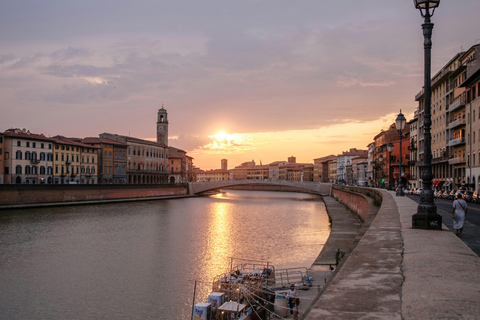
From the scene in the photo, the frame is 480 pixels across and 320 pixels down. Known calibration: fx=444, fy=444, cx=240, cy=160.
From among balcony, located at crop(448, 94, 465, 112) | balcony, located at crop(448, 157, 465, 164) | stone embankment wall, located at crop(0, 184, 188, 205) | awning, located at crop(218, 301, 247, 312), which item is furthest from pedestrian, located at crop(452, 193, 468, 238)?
stone embankment wall, located at crop(0, 184, 188, 205)

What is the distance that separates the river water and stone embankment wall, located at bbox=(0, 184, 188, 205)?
19.3 ft

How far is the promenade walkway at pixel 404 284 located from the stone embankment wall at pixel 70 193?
45.2 m

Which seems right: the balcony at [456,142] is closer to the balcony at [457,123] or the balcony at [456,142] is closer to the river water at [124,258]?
the balcony at [457,123]

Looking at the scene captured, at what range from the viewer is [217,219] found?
43.3 m

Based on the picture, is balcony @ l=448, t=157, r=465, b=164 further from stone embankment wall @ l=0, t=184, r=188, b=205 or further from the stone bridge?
stone embankment wall @ l=0, t=184, r=188, b=205

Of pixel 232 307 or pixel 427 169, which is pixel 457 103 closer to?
pixel 427 169

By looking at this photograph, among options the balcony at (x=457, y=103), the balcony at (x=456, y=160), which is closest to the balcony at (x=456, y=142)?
the balcony at (x=456, y=160)

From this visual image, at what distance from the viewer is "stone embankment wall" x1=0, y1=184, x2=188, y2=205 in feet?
151

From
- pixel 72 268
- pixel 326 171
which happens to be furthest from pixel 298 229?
pixel 326 171

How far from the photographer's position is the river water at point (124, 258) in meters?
14.8

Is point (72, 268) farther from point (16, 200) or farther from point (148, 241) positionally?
point (16, 200)

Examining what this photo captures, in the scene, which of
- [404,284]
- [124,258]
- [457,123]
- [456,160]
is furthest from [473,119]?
[404,284]

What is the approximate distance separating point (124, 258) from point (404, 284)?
62.3ft

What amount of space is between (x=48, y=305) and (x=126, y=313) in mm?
2899
